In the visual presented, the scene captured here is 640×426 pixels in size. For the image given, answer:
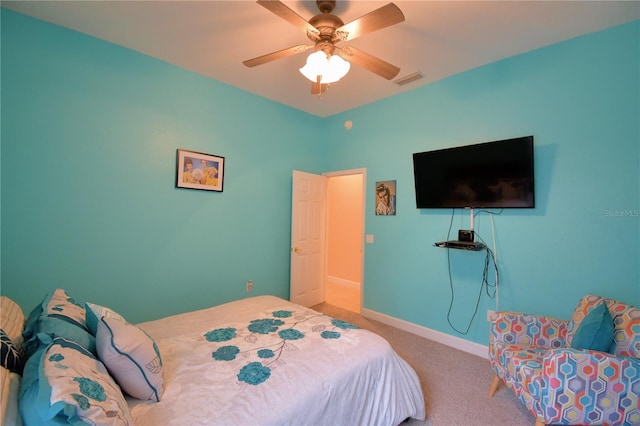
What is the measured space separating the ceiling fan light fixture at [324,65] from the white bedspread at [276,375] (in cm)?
178

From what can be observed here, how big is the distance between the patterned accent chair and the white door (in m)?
2.62

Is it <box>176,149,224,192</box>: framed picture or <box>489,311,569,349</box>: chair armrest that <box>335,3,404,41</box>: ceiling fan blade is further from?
<box>489,311,569,349</box>: chair armrest

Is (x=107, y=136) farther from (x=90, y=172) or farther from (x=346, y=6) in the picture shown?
(x=346, y=6)

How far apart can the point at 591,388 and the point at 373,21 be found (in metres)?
2.36

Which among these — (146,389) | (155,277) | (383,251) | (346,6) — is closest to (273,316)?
(146,389)

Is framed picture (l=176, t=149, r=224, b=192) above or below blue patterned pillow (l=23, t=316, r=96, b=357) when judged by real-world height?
above

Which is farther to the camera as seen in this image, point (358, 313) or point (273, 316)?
point (358, 313)

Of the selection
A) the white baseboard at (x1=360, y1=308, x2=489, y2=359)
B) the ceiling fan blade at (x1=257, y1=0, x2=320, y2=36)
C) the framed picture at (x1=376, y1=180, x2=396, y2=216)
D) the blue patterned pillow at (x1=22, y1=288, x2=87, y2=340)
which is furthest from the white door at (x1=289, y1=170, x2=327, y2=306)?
the blue patterned pillow at (x1=22, y1=288, x2=87, y2=340)

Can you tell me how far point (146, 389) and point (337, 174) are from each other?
137 inches

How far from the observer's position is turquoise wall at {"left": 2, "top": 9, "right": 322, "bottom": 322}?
7.12 feet

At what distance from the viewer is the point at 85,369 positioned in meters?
1.02

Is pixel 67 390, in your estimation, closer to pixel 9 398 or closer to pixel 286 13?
pixel 9 398

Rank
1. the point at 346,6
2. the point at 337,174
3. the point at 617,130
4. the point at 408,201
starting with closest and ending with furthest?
the point at 346,6
the point at 617,130
the point at 408,201
the point at 337,174

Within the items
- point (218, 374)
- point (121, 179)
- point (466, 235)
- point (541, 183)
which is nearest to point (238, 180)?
point (121, 179)
